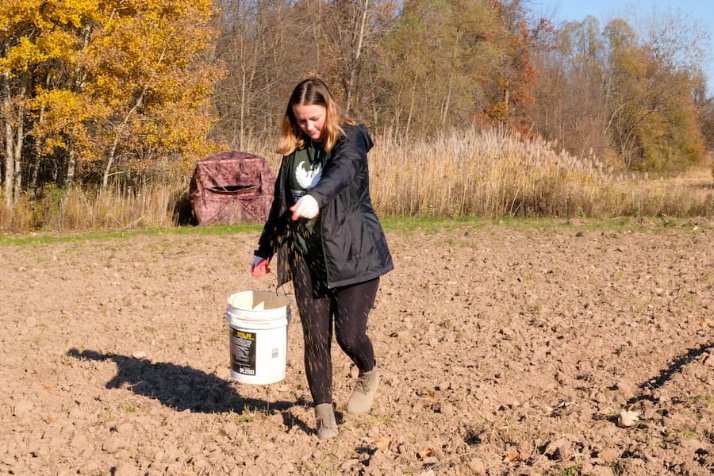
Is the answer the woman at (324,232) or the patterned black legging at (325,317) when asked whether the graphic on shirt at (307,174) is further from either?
the patterned black legging at (325,317)

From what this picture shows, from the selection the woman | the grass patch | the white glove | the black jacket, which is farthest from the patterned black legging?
the grass patch

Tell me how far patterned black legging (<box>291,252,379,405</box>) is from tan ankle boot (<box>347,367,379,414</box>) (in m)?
0.37

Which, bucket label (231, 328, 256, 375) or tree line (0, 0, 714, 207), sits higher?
tree line (0, 0, 714, 207)

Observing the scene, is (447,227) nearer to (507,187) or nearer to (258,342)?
(507,187)

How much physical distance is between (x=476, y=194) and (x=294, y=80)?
1780cm

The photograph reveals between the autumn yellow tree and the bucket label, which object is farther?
the autumn yellow tree

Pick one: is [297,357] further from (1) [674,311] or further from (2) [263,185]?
(2) [263,185]

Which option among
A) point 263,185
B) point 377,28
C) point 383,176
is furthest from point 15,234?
point 377,28

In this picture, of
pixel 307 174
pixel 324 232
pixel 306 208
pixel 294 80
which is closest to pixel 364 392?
pixel 324 232

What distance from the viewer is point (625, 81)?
43250 millimetres

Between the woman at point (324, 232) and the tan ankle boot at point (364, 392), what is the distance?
361 mm

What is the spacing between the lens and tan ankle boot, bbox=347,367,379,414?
4.43 m

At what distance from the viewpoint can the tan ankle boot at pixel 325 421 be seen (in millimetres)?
4121

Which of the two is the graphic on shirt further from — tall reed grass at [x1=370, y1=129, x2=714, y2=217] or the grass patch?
tall reed grass at [x1=370, y1=129, x2=714, y2=217]
